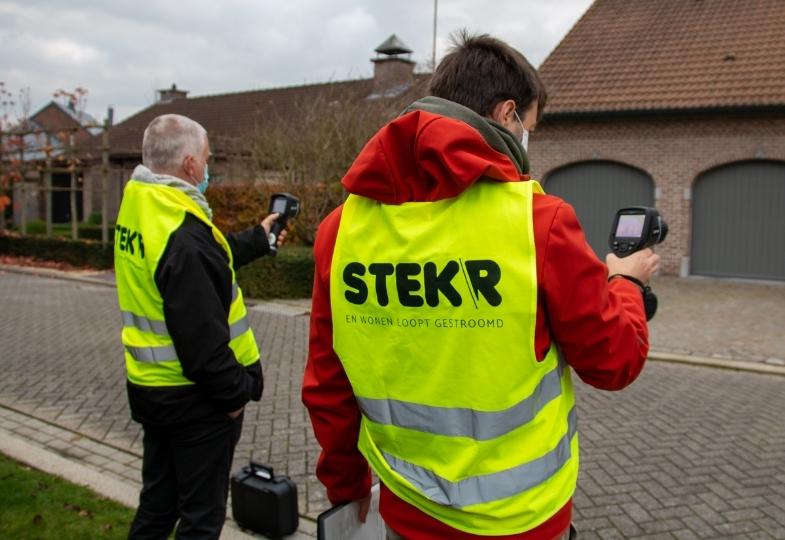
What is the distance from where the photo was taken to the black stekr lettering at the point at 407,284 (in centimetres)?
168

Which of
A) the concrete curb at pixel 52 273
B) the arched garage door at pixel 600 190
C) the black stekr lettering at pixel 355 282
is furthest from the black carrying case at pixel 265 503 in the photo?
the arched garage door at pixel 600 190

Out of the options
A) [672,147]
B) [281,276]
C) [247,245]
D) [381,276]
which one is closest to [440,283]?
[381,276]

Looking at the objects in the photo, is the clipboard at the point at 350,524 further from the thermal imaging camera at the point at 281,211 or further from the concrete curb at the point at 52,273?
the concrete curb at the point at 52,273

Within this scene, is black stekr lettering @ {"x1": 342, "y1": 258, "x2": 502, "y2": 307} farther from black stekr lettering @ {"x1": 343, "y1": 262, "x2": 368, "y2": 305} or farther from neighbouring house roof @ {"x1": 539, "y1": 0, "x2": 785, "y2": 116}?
neighbouring house roof @ {"x1": 539, "y1": 0, "x2": 785, "y2": 116}

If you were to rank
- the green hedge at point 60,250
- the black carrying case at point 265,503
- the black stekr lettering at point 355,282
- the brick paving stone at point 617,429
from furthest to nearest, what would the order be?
1. the green hedge at point 60,250
2. the brick paving stone at point 617,429
3. the black carrying case at point 265,503
4. the black stekr lettering at point 355,282

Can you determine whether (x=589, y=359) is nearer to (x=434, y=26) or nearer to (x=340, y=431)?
(x=340, y=431)

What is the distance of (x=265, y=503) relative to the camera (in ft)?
11.8

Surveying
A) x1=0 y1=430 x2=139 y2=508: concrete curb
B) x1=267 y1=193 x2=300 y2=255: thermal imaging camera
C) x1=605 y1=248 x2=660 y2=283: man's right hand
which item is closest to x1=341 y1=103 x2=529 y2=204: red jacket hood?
x1=605 y1=248 x2=660 y2=283: man's right hand

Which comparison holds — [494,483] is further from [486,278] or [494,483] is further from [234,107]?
[234,107]

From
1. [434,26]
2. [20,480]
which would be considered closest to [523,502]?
[20,480]

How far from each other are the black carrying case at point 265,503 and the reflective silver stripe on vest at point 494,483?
6.70 feet

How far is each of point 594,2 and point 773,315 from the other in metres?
11.3

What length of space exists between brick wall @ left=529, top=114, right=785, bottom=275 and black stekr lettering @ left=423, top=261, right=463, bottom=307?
15.5 metres

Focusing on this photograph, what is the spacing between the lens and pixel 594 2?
19406 mm
